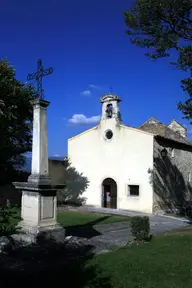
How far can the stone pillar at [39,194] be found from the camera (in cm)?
889

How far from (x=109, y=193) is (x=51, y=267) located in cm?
1709

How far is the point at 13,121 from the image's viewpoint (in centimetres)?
2002

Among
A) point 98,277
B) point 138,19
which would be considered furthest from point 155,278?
point 138,19

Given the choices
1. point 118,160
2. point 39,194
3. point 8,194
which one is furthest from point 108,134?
point 39,194

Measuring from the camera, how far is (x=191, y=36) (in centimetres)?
1259

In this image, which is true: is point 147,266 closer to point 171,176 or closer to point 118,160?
point 118,160

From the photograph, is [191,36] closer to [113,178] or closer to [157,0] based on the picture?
[157,0]

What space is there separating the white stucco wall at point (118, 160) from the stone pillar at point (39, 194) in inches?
502

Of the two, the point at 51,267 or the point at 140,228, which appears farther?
the point at 140,228

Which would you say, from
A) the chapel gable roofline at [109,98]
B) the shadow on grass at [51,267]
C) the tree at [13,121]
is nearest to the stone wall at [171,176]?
the chapel gable roofline at [109,98]

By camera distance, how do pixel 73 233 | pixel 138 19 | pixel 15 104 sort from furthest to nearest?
pixel 15 104 < pixel 138 19 < pixel 73 233

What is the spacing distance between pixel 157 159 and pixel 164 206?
3442mm

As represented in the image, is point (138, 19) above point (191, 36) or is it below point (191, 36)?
above

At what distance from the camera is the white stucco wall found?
839 inches
